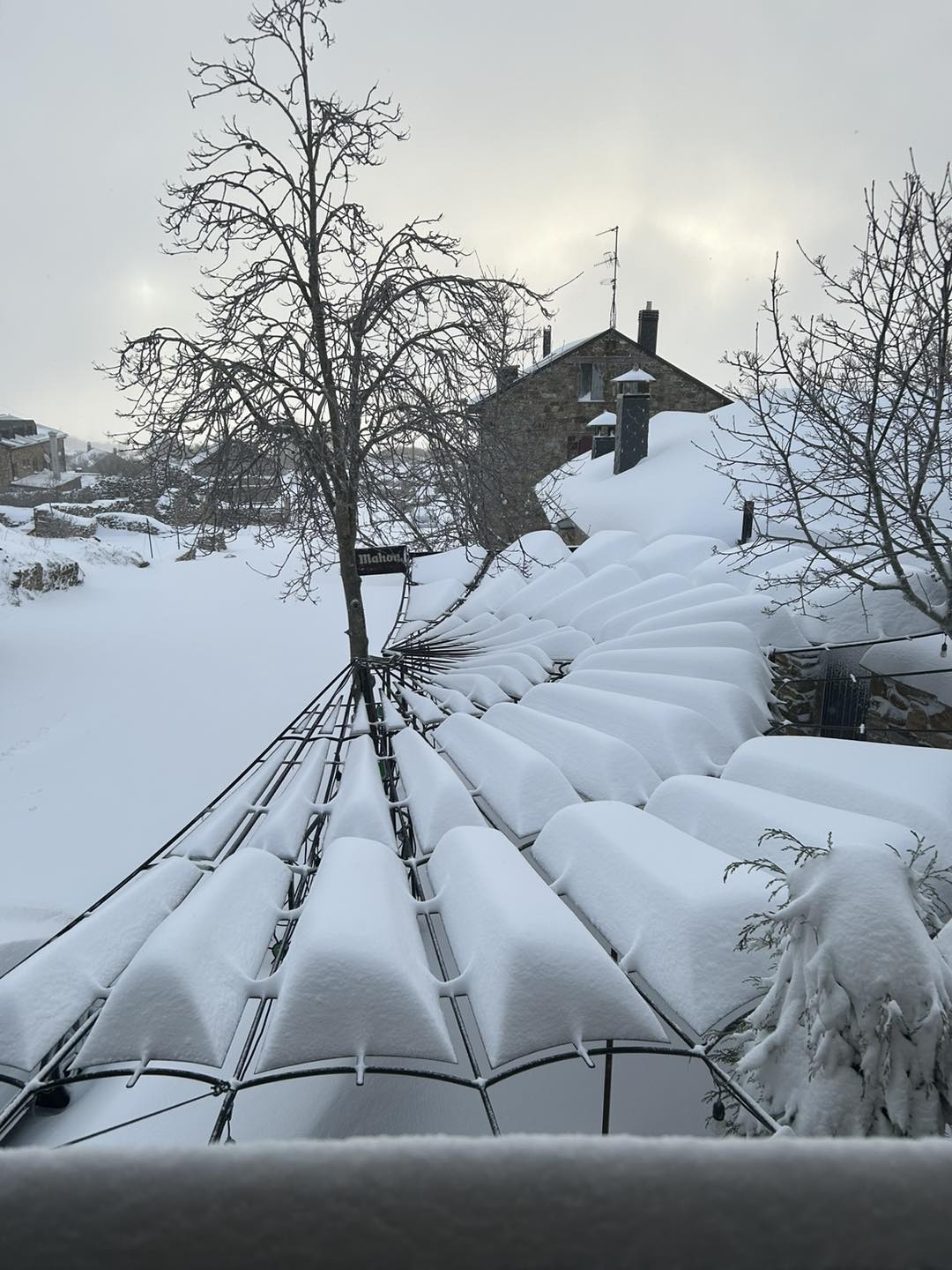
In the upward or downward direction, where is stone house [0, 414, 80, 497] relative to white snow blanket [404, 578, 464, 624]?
upward

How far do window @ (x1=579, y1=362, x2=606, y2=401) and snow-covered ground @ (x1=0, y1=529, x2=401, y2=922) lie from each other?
7108 millimetres

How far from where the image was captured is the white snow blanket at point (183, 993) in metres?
1.70

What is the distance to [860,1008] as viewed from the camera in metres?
1.52

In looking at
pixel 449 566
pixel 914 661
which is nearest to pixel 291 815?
pixel 914 661

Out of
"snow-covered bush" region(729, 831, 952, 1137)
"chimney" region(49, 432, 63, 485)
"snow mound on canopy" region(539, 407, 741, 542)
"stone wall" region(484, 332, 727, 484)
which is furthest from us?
"stone wall" region(484, 332, 727, 484)

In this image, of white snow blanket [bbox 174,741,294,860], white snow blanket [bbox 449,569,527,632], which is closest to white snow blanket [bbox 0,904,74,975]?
white snow blanket [bbox 174,741,294,860]

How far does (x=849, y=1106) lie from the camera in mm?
1548

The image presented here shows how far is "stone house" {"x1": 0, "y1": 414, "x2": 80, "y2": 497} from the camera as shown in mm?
14873

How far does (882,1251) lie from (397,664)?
5313mm

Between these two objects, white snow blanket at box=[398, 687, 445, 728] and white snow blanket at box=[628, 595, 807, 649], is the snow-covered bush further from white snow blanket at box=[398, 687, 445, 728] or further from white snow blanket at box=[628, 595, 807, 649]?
white snow blanket at box=[628, 595, 807, 649]

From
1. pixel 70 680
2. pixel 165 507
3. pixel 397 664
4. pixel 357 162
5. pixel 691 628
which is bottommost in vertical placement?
pixel 70 680

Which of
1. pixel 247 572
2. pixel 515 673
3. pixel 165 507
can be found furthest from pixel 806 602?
pixel 247 572

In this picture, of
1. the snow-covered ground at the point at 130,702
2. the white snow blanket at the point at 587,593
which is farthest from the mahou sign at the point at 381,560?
the white snow blanket at the point at 587,593

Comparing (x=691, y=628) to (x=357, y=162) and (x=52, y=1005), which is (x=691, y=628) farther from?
(x=357, y=162)
